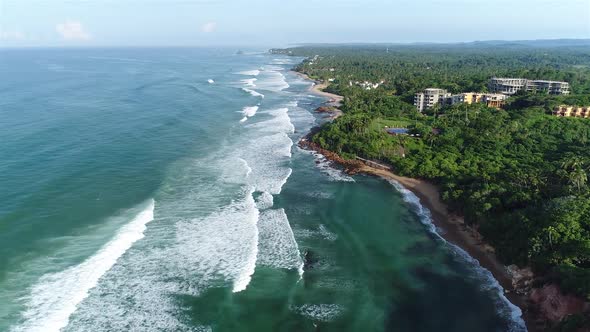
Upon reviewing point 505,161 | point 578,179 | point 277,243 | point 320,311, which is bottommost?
point 320,311

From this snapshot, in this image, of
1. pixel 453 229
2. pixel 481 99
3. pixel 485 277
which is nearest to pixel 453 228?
pixel 453 229

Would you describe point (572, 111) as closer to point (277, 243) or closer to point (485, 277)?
point (485, 277)

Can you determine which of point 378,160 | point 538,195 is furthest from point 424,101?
point 538,195

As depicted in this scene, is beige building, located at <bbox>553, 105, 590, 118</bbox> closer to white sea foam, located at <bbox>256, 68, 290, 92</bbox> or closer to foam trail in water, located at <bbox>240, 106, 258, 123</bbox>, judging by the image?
foam trail in water, located at <bbox>240, 106, 258, 123</bbox>

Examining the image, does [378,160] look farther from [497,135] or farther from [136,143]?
[136,143]

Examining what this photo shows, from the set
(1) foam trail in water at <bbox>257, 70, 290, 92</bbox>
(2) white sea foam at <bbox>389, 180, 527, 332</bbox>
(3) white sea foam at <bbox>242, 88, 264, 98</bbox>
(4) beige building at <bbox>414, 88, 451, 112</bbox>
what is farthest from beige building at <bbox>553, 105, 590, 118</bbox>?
(1) foam trail in water at <bbox>257, 70, 290, 92</bbox>
